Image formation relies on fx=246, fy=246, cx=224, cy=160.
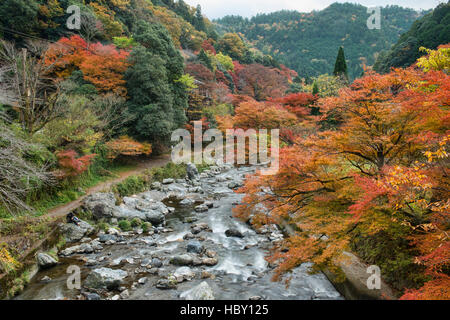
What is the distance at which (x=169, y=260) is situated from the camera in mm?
8508

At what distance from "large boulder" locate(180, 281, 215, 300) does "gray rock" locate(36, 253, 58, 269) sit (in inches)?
180

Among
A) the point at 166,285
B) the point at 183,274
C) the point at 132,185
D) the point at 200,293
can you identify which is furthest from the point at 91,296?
the point at 132,185

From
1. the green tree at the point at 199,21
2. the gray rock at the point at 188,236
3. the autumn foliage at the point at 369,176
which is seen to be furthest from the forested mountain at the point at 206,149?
the green tree at the point at 199,21

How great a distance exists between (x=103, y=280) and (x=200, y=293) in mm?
2783

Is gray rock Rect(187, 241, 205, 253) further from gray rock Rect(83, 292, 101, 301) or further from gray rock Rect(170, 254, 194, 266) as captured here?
gray rock Rect(83, 292, 101, 301)

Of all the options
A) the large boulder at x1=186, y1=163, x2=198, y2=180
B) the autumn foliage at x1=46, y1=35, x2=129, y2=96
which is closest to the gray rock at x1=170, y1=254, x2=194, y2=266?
the large boulder at x1=186, y1=163, x2=198, y2=180

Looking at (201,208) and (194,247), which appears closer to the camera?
(194,247)

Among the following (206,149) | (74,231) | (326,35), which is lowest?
(74,231)

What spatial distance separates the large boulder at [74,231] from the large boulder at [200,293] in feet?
18.4

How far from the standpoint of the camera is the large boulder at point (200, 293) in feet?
21.4

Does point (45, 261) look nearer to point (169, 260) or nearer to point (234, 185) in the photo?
point (169, 260)

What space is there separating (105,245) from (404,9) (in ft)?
411

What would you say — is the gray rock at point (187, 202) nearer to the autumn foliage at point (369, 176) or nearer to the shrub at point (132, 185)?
the shrub at point (132, 185)
